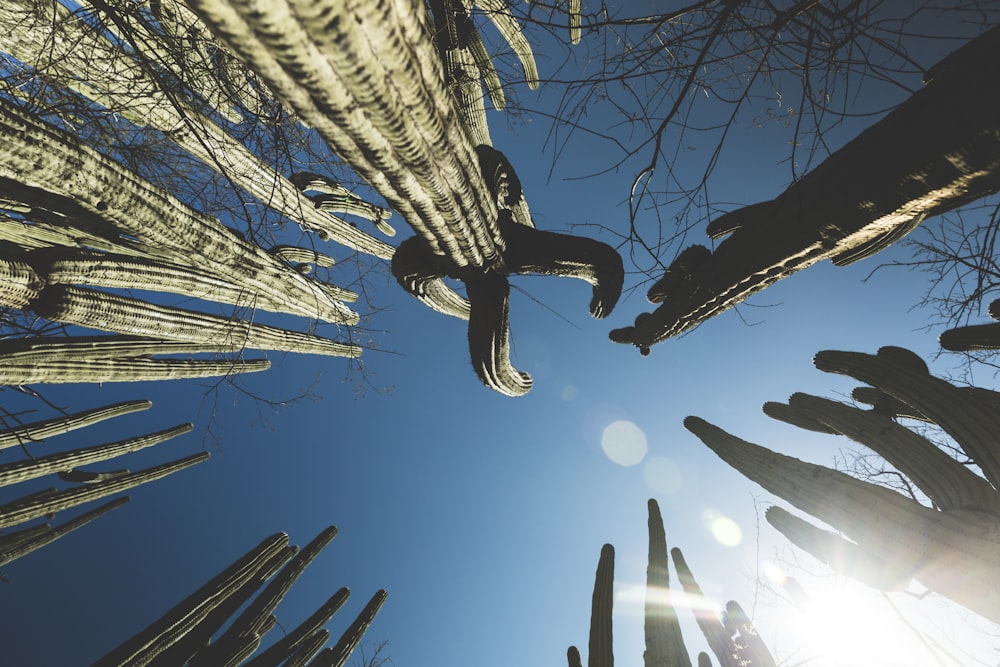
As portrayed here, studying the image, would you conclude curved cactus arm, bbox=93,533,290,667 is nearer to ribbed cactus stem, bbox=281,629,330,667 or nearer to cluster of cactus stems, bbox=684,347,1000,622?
ribbed cactus stem, bbox=281,629,330,667

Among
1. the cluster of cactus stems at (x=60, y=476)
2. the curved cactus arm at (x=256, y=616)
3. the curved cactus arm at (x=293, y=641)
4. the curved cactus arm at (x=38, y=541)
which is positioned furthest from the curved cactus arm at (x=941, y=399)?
the curved cactus arm at (x=38, y=541)

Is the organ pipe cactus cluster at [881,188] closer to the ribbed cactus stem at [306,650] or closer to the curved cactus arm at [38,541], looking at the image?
the ribbed cactus stem at [306,650]

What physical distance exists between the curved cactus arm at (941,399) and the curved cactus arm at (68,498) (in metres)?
6.37

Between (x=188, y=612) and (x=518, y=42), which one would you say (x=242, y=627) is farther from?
(x=518, y=42)

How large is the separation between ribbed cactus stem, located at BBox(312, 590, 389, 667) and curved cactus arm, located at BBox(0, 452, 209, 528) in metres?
2.56

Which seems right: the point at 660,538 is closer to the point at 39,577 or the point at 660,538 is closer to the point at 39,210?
the point at 39,210

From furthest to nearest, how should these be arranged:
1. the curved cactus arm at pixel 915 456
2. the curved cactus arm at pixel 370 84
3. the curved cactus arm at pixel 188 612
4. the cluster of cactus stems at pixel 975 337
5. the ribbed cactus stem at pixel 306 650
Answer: the ribbed cactus stem at pixel 306 650, the curved cactus arm at pixel 188 612, the cluster of cactus stems at pixel 975 337, the curved cactus arm at pixel 915 456, the curved cactus arm at pixel 370 84

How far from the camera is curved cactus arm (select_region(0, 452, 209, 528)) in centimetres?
328

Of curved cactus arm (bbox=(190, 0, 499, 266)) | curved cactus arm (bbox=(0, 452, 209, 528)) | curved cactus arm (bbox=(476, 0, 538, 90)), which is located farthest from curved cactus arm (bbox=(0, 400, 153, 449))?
curved cactus arm (bbox=(476, 0, 538, 90))

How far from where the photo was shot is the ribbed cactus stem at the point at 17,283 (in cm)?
187

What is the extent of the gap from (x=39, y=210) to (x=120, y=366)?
1.06 meters

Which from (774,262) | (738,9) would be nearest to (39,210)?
(738,9)

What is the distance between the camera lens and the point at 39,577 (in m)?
11.5

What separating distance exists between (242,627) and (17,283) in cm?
309
